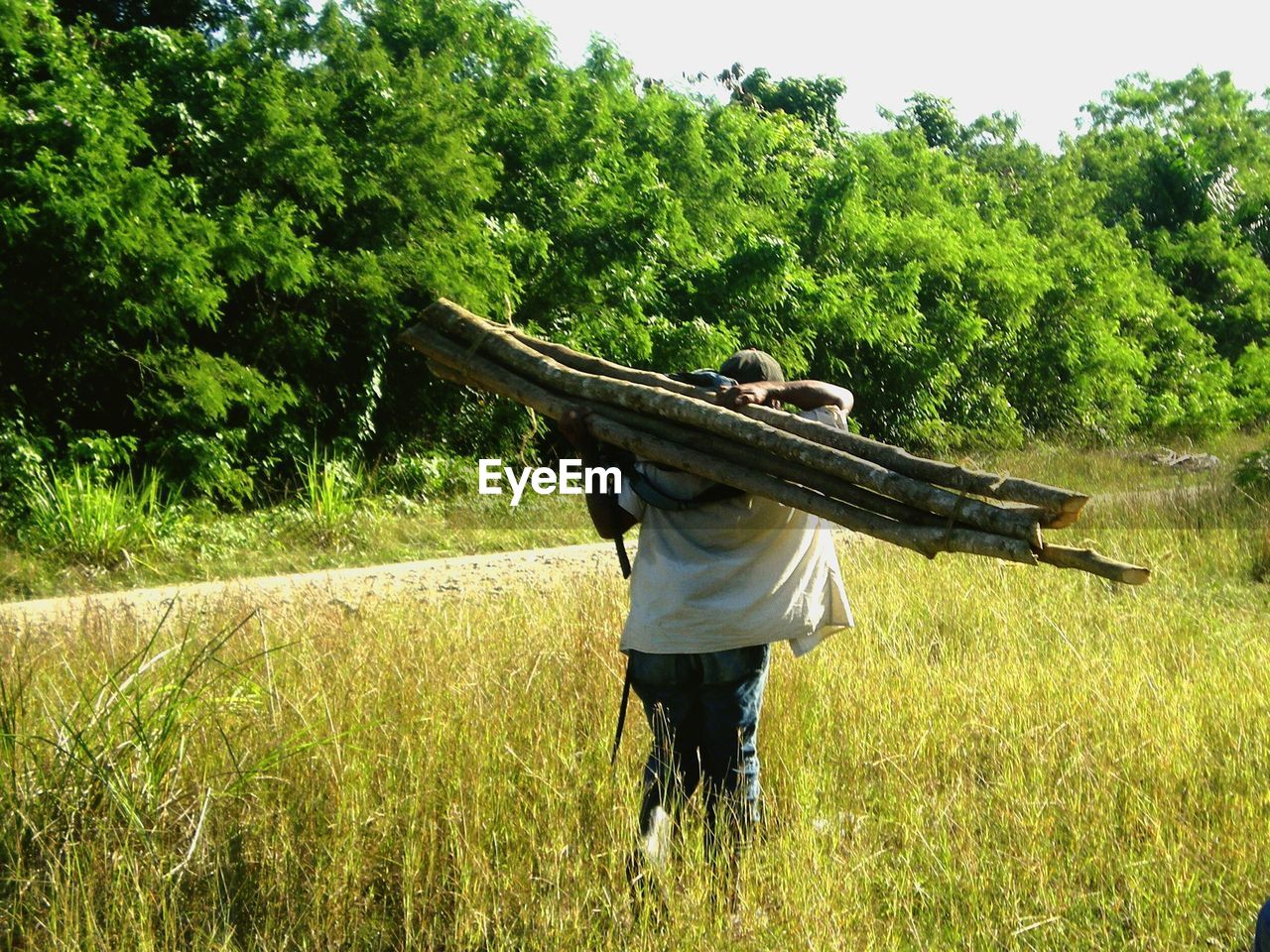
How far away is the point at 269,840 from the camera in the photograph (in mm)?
3750

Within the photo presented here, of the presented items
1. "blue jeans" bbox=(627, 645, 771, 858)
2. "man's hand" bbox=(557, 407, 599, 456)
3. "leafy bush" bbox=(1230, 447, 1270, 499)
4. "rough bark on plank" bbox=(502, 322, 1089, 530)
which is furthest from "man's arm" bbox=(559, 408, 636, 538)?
"leafy bush" bbox=(1230, 447, 1270, 499)

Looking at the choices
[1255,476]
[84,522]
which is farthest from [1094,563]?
[1255,476]

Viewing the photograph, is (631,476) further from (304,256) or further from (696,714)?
(304,256)

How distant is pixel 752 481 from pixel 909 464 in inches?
17.5

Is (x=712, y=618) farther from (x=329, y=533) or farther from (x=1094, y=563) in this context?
(x=329, y=533)

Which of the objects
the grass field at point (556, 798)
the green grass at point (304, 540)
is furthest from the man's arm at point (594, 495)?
the green grass at point (304, 540)

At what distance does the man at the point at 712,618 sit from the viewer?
12.2 ft

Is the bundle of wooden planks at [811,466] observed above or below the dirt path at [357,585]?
above

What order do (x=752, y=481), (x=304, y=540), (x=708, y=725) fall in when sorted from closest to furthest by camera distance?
(x=752, y=481) < (x=708, y=725) < (x=304, y=540)

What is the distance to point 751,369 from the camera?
13.5 feet

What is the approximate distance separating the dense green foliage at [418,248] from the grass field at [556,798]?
601cm

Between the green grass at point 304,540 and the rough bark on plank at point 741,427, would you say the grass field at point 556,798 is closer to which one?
the rough bark on plank at point 741,427

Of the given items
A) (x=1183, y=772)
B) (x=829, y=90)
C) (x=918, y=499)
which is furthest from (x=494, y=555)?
(x=829, y=90)

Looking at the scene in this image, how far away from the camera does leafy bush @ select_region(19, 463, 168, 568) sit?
1030cm
